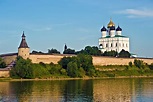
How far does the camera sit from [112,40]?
68.2 metres

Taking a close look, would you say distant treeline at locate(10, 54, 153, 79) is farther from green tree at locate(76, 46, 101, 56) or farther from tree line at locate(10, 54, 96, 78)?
green tree at locate(76, 46, 101, 56)

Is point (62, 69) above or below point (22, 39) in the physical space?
below

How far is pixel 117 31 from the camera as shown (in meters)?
69.6

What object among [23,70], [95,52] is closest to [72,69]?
[23,70]

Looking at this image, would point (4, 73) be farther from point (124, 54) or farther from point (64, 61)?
point (124, 54)

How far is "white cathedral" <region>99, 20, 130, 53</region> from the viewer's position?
67875 millimetres

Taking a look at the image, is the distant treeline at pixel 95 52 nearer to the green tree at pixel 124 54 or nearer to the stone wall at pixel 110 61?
the green tree at pixel 124 54

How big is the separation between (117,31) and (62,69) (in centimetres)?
2609

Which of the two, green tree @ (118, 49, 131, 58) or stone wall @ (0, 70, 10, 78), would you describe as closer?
stone wall @ (0, 70, 10, 78)

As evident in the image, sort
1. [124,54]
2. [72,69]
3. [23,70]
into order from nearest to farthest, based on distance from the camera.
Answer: [23,70] < [72,69] < [124,54]

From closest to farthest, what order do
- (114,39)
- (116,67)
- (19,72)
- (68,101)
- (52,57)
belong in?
(68,101) < (19,72) < (52,57) < (116,67) < (114,39)

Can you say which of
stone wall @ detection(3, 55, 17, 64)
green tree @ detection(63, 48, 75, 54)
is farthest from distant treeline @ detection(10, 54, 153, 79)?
green tree @ detection(63, 48, 75, 54)

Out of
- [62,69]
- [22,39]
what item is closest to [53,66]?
[62,69]

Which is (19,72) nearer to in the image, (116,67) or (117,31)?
(116,67)
